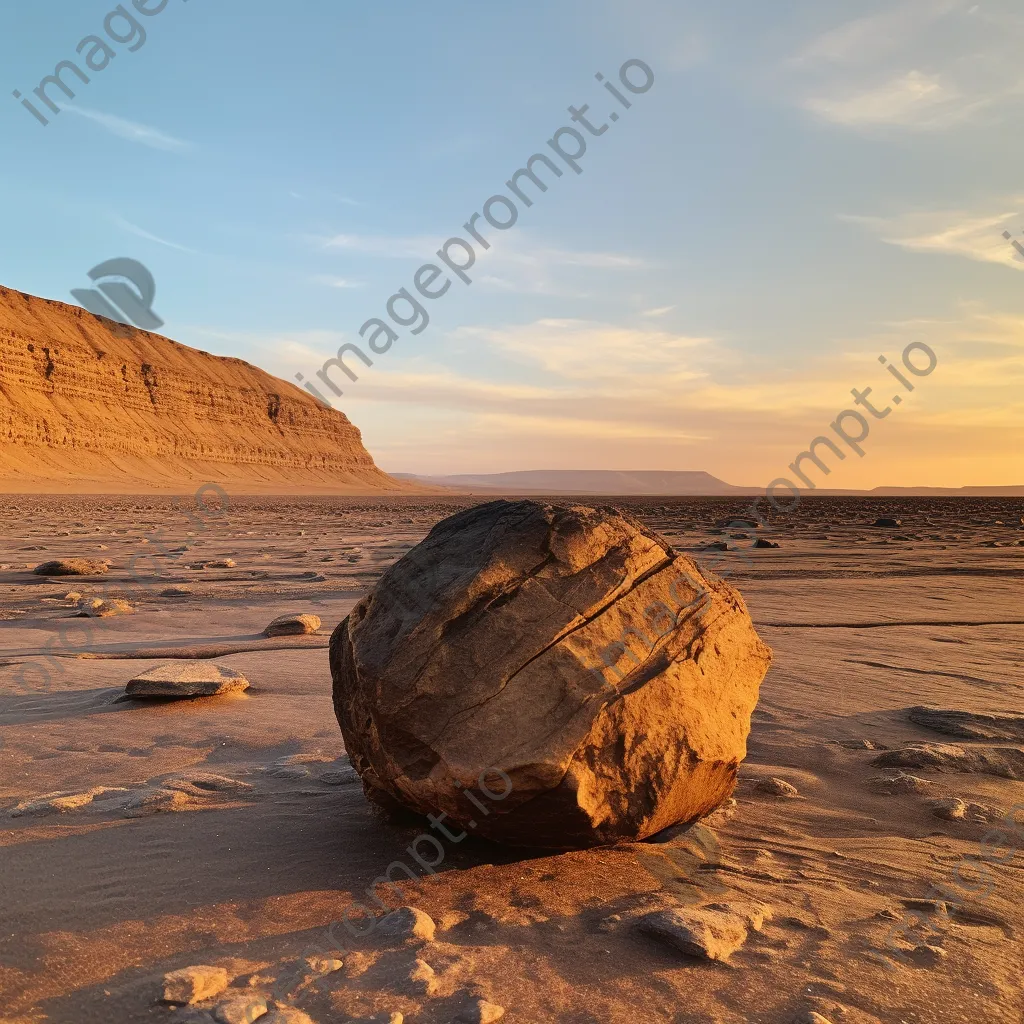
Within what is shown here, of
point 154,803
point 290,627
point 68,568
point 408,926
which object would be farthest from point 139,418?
point 408,926

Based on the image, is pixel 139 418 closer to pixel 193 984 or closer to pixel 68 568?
pixel 68 568

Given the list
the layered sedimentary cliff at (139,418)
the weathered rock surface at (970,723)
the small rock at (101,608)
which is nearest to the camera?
the weathered rock surface at (970,723)

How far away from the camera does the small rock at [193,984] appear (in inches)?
79.4

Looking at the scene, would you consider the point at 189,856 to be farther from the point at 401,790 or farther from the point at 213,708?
the point at 213,708

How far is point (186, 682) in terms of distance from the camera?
4.65 meters

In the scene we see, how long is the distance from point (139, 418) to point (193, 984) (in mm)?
69643

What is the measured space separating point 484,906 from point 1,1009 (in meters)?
1.25

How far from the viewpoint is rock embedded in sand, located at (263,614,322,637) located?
21.5 feet

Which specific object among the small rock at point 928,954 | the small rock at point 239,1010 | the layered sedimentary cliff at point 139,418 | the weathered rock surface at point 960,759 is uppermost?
the layered sedimentary cliff at point 139,418

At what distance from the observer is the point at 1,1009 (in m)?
1.99

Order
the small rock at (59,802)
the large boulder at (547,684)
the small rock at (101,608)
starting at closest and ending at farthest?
the large boulder at (547,684) → the small rock at (59,802) → the small rock at (101,608)

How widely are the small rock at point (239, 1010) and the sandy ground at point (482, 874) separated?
0.33 ft

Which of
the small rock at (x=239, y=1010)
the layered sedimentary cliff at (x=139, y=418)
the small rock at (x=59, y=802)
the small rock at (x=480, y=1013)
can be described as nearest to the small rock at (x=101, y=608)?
the small rock at (x=59, y=802)

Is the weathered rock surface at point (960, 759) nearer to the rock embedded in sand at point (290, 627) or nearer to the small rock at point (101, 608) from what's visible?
the rock embedded in sand at point (290, 627)
